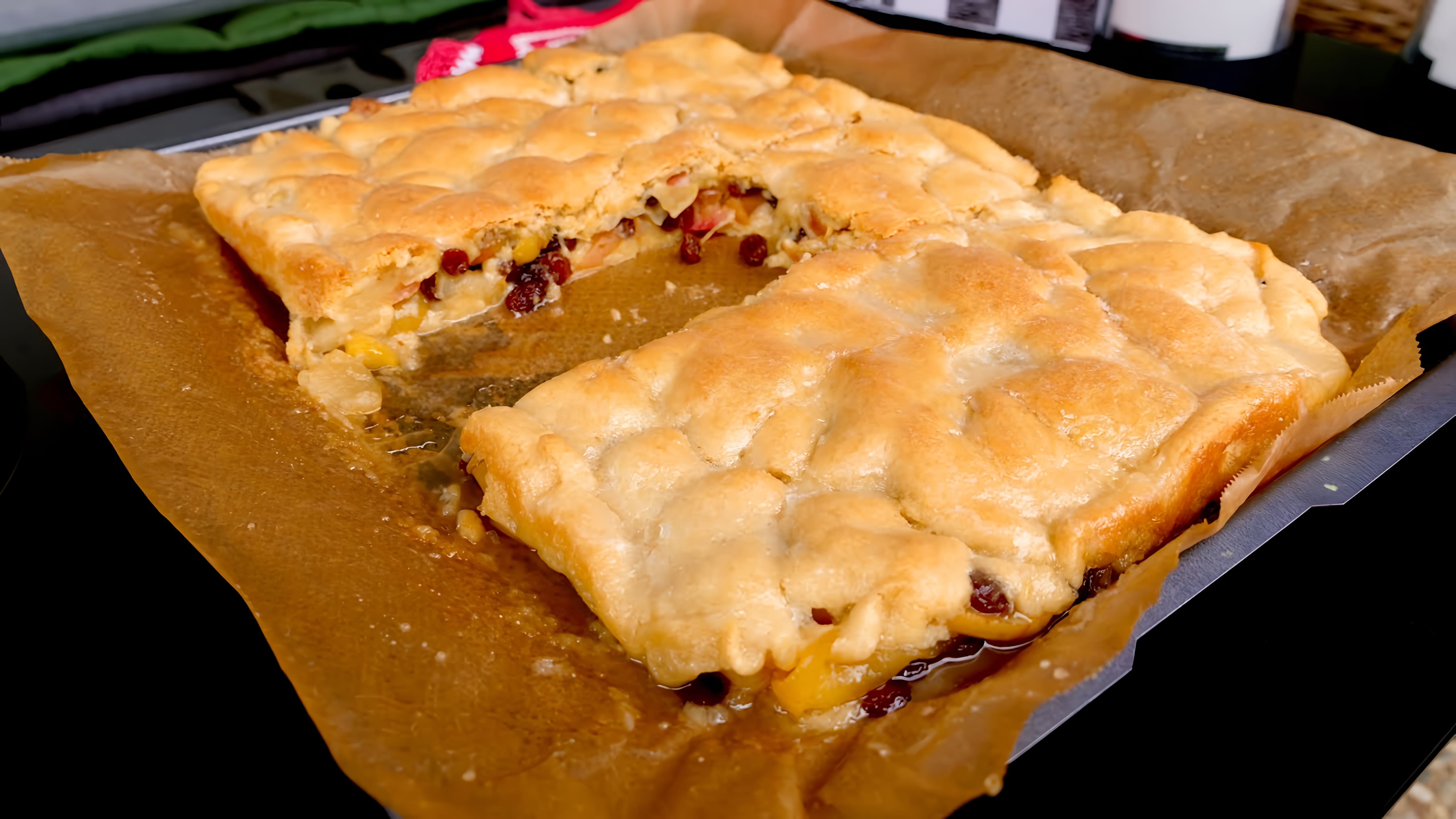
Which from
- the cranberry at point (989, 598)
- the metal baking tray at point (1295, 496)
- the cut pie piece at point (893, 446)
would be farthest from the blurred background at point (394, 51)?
the cranberry at point (989, 598)

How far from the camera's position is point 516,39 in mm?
4004

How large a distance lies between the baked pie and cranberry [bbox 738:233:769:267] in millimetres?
30

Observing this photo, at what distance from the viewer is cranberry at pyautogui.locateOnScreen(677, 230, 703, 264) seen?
3.22 metres

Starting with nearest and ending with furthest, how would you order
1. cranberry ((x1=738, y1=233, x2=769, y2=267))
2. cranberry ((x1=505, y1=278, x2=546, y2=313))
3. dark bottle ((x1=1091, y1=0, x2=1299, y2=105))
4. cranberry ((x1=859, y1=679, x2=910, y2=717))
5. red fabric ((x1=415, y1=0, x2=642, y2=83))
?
1. cranberry ((x1=859, y1=679, x2=910, y2=717))
2. cranberry ((x1=505, y1=278, x2=546, y2=313))
3. cranberry ((x1=738, y1=233, x2=769, y2=267))
4. dark bottle ((x1=1091, y1=0, x2=1299, y2=105))
5. red fabric ((x1=415, y1=0, x2=642, y2=83))

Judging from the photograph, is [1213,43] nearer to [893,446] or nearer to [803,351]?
[803,351]

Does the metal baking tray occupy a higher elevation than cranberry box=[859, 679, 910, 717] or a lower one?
higher

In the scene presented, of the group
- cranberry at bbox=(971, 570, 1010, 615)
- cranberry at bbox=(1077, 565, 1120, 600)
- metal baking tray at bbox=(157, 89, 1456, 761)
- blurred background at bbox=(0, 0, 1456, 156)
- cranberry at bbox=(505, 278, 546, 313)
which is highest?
blurred background at bbox=(0, 0, 1456, 156)

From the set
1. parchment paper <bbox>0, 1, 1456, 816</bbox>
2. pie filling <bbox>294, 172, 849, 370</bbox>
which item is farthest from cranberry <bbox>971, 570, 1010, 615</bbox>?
pie filling <bbox>294, 172, 849, 370</bbox>

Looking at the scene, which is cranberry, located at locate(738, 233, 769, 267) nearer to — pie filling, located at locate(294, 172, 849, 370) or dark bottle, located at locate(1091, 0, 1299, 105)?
pie filling, located at locate(294, 172, 849, 370)

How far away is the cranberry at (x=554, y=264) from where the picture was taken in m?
3.07

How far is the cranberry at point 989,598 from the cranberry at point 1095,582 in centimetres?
18

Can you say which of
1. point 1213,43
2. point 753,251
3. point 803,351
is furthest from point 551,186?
point 1213,43

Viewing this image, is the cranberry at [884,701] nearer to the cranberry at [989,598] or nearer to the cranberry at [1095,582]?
the cranberry at [989,598]

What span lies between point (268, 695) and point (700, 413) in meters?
0.98
